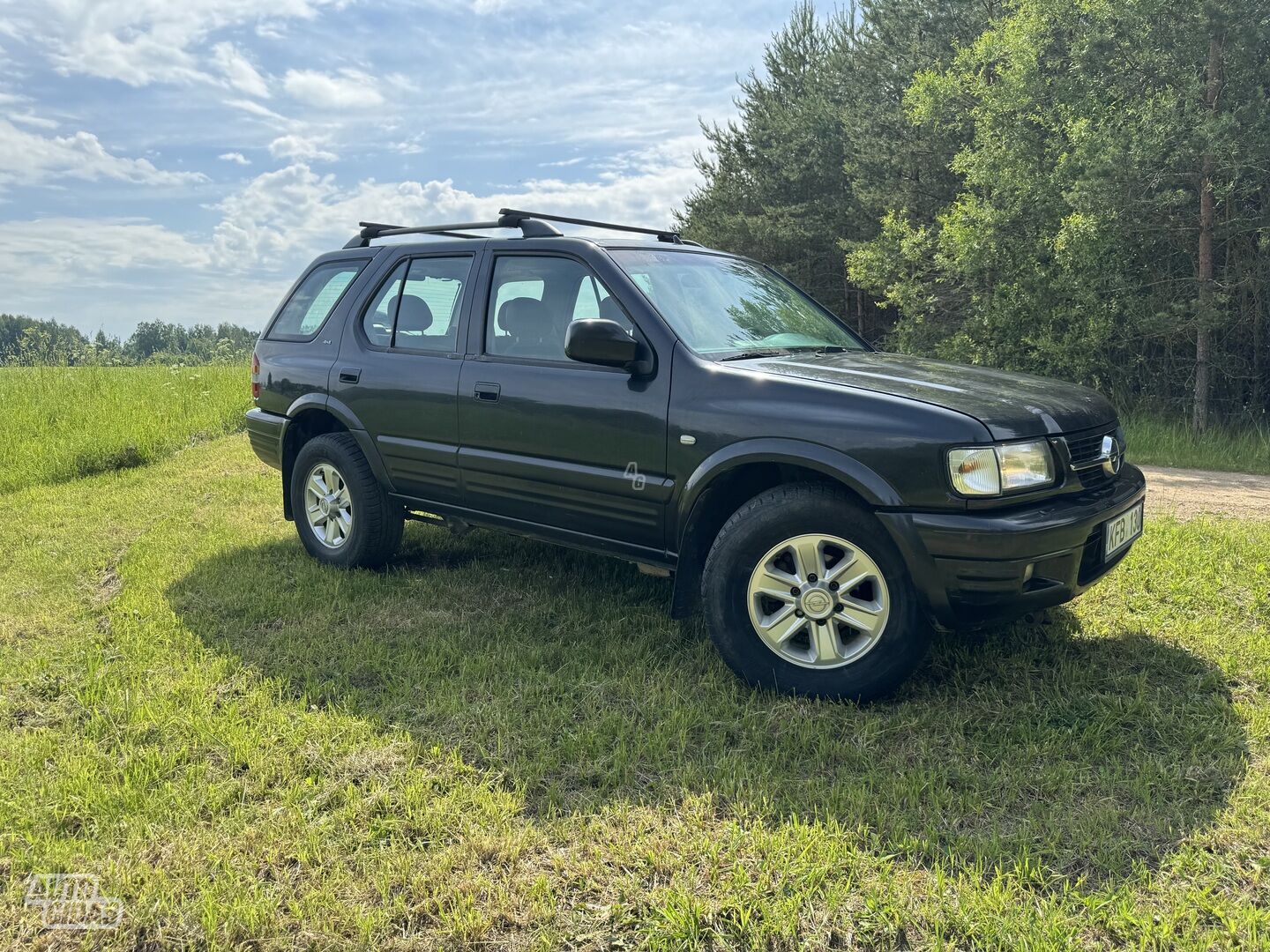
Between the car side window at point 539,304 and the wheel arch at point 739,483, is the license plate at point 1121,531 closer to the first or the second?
the wheel arch at point 739,483

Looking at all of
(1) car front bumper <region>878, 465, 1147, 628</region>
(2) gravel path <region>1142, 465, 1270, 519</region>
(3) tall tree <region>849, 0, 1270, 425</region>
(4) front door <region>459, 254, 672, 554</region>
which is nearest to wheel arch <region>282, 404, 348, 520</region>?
(4) front door <region>459, 254, 672, 554</region>

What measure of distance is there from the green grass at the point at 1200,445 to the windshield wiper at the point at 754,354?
305 inches

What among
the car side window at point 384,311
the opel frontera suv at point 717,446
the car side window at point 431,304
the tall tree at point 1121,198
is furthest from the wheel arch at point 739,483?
the tall tree at point 1121,198

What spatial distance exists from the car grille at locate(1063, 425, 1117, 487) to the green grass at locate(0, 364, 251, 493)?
9.74 meters

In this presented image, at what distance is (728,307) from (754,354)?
0.42 m

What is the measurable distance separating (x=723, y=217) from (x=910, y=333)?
10.1 m

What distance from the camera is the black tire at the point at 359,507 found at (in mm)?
5059

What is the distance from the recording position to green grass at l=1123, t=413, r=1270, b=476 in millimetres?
9828

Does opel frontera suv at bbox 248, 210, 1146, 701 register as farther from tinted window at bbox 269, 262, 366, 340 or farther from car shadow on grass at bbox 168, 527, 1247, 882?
car shadow on grass at bbox 168, 527, 1247, 882

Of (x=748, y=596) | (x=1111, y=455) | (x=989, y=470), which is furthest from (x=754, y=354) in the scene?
(x=1111, y=455)

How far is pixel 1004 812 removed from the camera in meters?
2.69

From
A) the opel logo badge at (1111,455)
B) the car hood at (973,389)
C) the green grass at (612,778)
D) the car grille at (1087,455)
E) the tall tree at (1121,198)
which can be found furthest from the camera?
the tall tree at (1121,198)

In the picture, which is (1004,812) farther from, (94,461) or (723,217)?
(723,217)

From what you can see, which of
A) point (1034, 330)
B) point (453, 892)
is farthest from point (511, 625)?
point (1034, 330)
